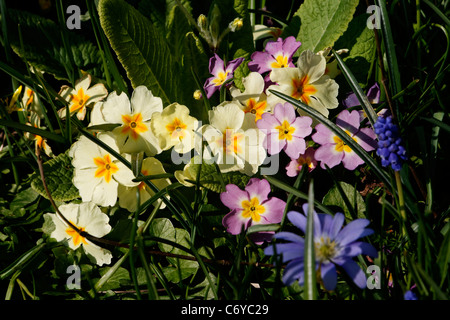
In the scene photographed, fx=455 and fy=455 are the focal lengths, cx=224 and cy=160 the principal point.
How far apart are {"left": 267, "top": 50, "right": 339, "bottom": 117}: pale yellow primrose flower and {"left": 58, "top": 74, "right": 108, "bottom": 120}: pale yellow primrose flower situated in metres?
0.66

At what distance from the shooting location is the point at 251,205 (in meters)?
1.43

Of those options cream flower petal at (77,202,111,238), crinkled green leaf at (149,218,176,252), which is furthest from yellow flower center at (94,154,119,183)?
crinkled green leaf at (149,218,176,252)

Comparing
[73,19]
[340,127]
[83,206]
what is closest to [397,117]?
[340,127]

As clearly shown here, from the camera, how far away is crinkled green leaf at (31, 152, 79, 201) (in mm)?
1535

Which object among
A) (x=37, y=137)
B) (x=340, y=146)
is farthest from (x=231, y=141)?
(x=37, y=137)

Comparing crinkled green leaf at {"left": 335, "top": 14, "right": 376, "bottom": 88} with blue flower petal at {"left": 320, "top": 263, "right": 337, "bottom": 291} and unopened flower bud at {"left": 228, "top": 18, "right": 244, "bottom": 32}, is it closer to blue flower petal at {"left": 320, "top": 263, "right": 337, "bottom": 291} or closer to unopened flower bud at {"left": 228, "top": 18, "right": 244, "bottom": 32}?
unopened flower bud at {"left": 228, "top": 18, "right": 244, "bottom": 32}

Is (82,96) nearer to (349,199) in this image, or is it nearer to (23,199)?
(23,199)

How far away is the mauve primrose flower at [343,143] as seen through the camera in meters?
1.44

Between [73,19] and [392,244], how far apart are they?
1.71 metres

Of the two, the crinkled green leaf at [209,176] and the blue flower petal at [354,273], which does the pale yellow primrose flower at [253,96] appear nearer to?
the crinkled green leaf at [209,176]

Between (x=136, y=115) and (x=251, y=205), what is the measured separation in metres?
0.49

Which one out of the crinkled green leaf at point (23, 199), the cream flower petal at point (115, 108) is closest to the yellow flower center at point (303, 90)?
the cream flower petal at point (115, 108)

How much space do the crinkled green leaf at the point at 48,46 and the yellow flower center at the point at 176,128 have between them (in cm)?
65

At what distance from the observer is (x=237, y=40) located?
5.92 feet
